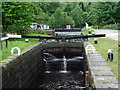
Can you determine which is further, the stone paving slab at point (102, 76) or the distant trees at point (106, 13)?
the distant trees at point (106, 13)

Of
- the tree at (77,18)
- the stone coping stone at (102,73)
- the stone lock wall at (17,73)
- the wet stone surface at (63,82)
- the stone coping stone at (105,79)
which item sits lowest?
the wet stone surface at (63,82)

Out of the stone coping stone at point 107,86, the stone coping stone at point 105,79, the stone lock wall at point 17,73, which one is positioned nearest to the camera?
the stone coping stone at point 107,86

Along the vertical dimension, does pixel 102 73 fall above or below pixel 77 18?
below

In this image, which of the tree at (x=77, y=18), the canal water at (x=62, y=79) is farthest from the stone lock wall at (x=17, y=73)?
the tree at (x=77, y=18)

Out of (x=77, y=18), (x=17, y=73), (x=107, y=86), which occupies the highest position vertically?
(x=77, y=18)

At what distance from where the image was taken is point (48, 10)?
47.7m

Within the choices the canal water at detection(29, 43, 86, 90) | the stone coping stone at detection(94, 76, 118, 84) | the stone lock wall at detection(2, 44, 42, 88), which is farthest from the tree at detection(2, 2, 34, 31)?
the stone coping stone at detection(94, 76, 118, 84)

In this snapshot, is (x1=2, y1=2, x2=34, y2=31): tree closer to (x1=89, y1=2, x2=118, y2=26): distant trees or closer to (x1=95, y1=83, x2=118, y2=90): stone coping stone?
A: (x1=89, y1=2, x2=118, y2=26): distant trees

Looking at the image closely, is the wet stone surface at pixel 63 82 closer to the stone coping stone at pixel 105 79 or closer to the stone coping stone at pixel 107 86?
the stone coping stone at pixel 105 79

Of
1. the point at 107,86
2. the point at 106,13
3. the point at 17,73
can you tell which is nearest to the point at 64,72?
the point at 106,13

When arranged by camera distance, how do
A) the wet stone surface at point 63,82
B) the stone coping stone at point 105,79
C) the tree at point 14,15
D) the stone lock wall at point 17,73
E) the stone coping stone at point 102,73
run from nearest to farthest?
the stone coping stone at point 105,79
the stone coping stone at point 102,73
the stone lock wall at point 17,73
the wet stone surface at point 63,82
the tree at point 14,15

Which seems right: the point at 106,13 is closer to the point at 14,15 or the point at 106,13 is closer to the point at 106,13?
the point at 106,13

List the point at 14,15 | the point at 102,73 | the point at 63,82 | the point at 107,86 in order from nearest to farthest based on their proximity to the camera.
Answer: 1. the point at 107,86
2. the point at 102,73
3. the point at 63,82
4. the point at 14,15

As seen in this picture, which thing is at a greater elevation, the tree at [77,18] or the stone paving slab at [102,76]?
the tree at [77,18]
